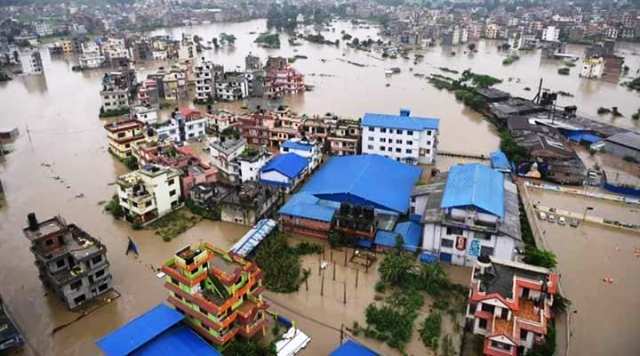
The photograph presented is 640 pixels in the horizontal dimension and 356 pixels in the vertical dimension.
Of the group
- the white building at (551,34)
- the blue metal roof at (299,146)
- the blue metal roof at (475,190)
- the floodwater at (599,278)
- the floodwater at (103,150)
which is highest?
the white building at (551,34)

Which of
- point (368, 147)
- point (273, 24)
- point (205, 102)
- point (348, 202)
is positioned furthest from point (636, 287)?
point (273, 24)

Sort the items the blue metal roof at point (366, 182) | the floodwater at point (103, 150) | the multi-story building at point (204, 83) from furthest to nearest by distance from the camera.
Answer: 1. the multi-story building at point (204, 83)
2. the blue metal roof at point (366, 182)
3. the floodwater at point (103, 150)

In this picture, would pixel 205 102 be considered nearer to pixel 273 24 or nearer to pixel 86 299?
pixel 86 299

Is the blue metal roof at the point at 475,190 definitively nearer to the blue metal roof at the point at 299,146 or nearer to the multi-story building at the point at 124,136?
the blue metal roof at the point at 299,146

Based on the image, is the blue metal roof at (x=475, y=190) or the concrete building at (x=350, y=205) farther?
the concrete building at (x=350, y=205)

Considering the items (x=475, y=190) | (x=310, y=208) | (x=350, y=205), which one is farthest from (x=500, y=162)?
(x=310, y=208)

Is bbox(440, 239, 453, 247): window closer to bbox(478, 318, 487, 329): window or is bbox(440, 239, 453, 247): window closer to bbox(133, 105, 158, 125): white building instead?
bbox(478, 318, 487, 329): window

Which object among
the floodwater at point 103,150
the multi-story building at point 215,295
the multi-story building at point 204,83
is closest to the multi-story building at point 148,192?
the floodwater at point 103,150
